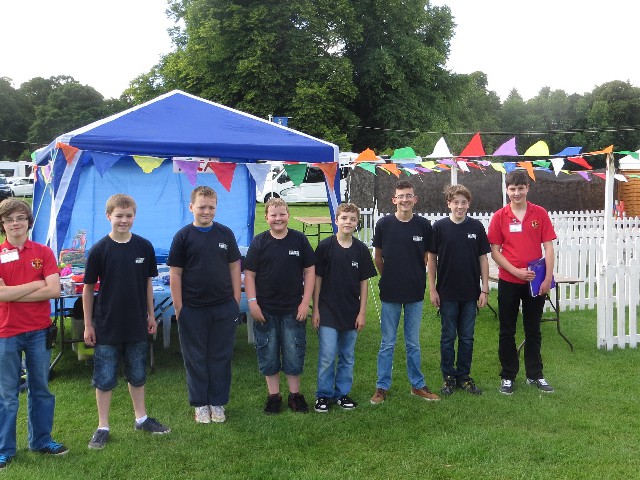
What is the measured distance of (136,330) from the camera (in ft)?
12.5

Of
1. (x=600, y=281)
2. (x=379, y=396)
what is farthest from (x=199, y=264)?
(x=600, y=281)

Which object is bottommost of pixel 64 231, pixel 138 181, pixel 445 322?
pixel 445 322

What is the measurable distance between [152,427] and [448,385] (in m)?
2.31

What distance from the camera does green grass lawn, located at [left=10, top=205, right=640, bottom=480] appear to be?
340 centimetres

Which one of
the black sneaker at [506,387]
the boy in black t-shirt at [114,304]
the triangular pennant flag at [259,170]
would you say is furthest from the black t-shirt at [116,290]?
the black sneaker at [506,387]

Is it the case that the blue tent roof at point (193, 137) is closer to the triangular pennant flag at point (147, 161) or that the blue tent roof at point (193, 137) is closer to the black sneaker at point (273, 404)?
the triangular pennant flag at point (147, 161)

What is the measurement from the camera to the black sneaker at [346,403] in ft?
14.4

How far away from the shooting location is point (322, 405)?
4.34 meters

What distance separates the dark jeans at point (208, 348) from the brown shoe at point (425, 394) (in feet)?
4.88

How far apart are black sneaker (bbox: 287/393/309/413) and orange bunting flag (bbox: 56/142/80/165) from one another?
9.48 ft

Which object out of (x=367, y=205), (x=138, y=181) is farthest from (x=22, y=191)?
(x=138, y=181)

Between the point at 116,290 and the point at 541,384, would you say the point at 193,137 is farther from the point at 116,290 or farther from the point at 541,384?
the point at 541,384

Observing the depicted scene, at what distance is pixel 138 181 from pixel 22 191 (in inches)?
1010

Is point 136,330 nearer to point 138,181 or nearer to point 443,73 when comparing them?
point 138,181
